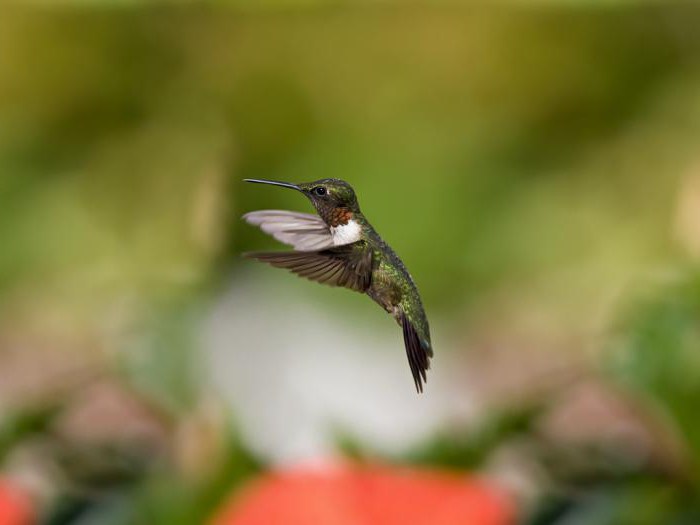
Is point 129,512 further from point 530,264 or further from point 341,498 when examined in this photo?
point 530,264

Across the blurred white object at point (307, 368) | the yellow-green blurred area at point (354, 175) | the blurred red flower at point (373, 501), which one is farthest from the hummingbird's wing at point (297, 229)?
the blurred white object at point (307, 368)

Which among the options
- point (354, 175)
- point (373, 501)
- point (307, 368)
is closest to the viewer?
point (373, 501)

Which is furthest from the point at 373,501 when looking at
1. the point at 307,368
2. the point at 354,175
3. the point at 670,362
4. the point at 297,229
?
the point at 307,368

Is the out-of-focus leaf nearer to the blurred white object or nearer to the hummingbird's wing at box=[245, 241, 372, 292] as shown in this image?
the hummingbird's wing at box=[245, 241, 372, 292]

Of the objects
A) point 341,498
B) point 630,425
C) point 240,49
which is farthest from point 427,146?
point 341,498

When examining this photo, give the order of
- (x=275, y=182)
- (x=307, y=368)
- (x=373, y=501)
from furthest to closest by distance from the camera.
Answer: (x=307, y=368), (x=373, y=501), (x=275, y=182)

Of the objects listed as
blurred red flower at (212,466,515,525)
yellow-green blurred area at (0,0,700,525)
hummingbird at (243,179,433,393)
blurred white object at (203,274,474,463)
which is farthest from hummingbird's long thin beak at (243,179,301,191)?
blurred white object at (203,274,474,463)

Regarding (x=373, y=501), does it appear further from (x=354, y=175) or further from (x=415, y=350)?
(x=354, y=175)
